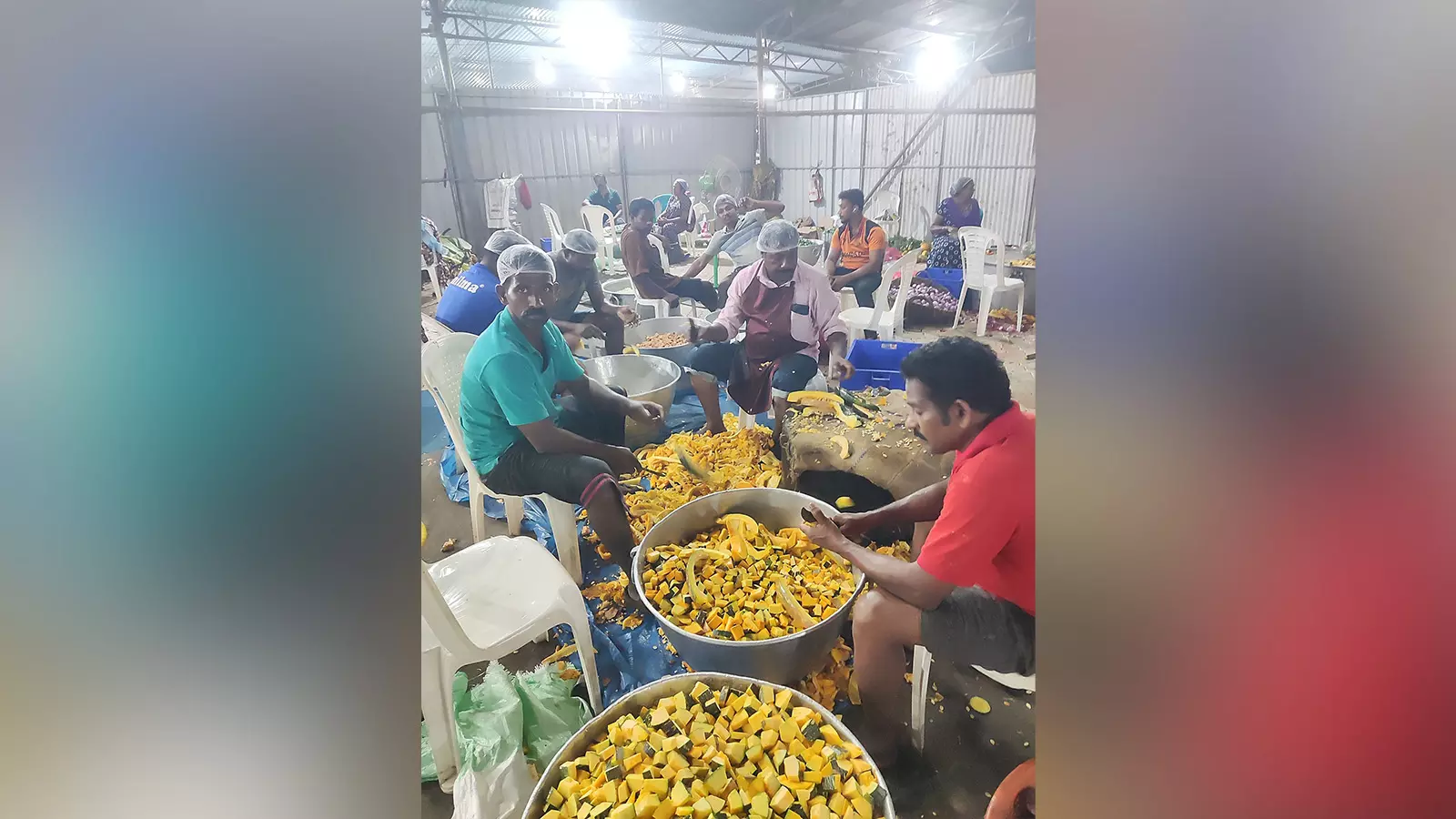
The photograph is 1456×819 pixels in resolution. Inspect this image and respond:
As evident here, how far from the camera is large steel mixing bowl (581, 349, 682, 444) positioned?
169 cm

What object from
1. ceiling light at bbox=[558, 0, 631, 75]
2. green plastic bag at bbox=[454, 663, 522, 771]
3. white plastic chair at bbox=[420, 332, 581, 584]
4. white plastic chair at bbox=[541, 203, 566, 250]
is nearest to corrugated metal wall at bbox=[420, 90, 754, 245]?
white plastic chair at bbox=[541, 203, 566, 250]

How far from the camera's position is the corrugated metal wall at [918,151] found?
37.3 inches

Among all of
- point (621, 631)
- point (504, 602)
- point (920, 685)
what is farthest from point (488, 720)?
point (920, 685)

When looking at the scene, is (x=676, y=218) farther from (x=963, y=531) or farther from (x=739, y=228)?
(x=963, y=531)

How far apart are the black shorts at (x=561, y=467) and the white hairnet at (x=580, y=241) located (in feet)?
1.35

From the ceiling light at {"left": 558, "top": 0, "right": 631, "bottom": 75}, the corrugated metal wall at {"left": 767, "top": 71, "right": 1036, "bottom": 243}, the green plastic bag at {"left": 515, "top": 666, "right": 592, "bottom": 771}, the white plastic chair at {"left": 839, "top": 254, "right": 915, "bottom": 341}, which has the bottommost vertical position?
the green plastic bag at {"left": 515, "top": 666, "right": 592, "bottom": 771}

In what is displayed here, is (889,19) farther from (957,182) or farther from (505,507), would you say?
(505,507)

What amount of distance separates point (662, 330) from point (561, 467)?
2.14ft

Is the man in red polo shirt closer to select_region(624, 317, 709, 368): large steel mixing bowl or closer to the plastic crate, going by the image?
the plastic crate

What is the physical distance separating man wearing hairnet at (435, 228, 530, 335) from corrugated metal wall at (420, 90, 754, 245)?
0.08 m

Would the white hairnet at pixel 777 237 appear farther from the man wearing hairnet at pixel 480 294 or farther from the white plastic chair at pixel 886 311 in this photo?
the man wearing hairnet at pixel 480 294

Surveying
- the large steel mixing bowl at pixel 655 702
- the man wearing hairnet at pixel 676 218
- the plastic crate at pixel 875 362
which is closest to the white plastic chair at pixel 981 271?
the plastic crate at pixel 875 362
